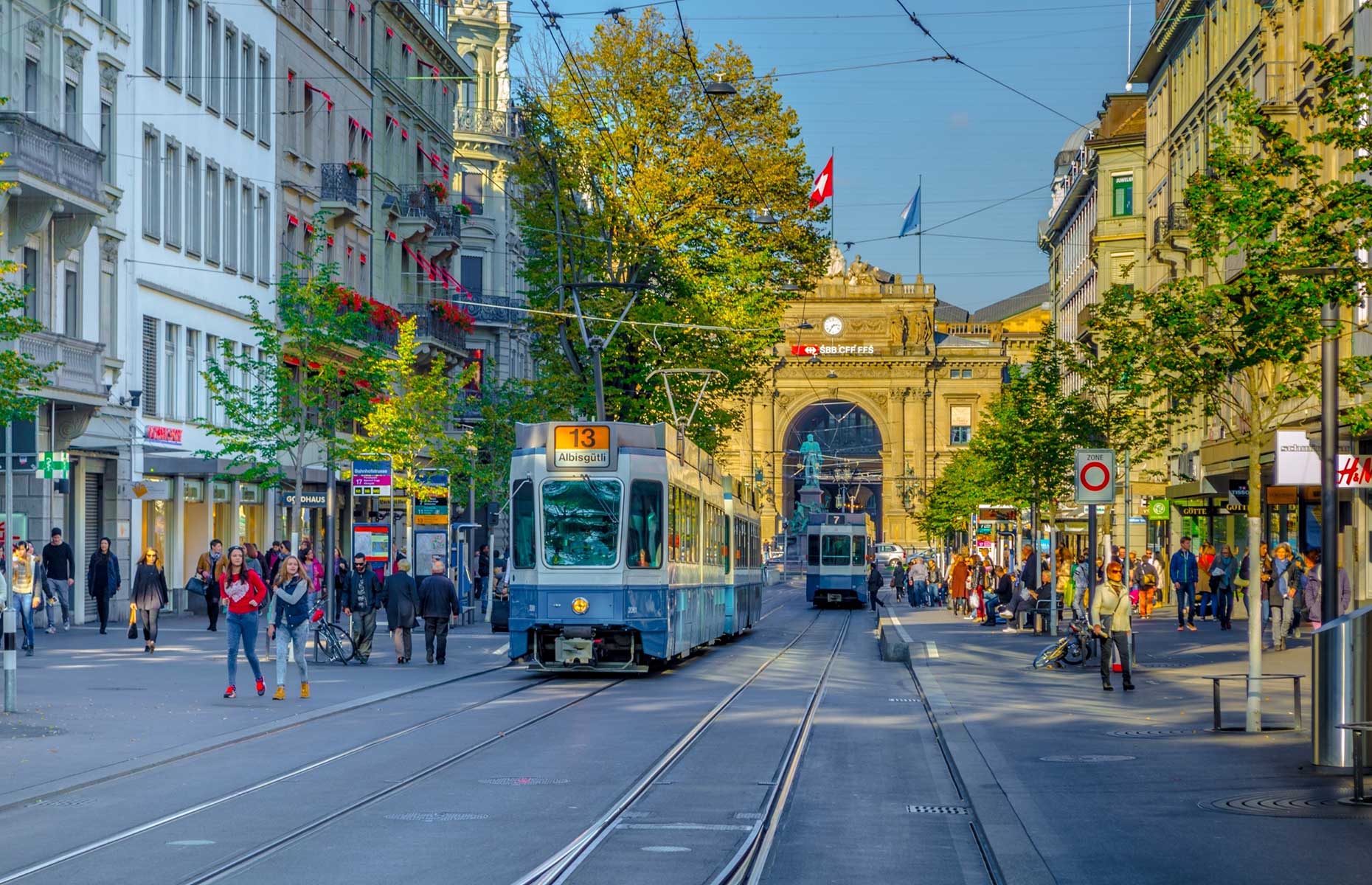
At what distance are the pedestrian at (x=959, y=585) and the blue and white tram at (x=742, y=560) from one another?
35.3 feet

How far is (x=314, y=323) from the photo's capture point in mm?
37000

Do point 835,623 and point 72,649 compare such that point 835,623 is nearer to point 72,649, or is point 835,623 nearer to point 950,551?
point 72,649

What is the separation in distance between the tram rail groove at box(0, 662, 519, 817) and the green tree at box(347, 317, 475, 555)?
1833cm

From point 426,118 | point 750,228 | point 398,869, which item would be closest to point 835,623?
point 750,228

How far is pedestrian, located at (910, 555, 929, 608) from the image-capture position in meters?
69.2

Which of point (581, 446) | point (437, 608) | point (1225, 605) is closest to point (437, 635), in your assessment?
point (437, 608)

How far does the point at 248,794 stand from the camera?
13.3 metres

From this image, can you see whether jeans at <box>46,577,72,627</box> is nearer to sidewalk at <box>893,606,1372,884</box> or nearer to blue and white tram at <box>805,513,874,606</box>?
sidewalk at <box>893,606,1372,884</box>

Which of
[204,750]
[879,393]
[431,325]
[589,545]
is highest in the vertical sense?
[879,393]

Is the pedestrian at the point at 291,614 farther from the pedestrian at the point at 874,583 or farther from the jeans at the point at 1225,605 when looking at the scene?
the pedestrian at the point at 874,583

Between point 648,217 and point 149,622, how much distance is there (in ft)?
69.4

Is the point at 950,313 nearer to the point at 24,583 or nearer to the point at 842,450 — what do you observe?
the point at 842,450

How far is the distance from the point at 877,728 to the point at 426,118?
49.4 metres

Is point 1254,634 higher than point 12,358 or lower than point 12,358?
lower
